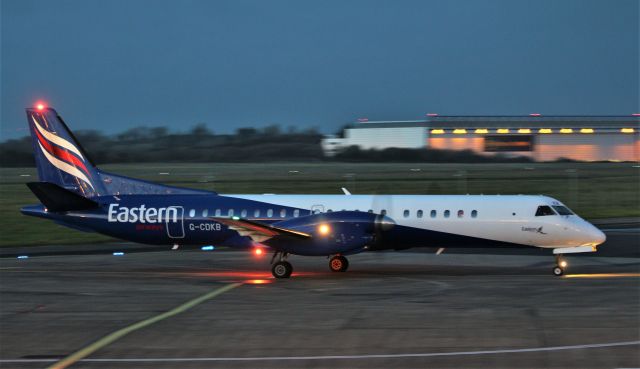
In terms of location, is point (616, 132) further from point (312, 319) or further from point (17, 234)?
point (312, 319)

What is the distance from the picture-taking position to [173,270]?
885 inches

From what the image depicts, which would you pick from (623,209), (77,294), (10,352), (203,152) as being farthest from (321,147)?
(10,352)

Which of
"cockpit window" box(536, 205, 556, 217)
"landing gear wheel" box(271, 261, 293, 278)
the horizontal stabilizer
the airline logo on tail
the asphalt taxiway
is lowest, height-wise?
the asphalt taxiway

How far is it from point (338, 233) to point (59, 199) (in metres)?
8.30

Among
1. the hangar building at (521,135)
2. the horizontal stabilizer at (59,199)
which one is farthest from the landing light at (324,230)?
the hangar building at (521,135)

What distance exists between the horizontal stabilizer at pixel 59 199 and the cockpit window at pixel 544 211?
41.0 feet

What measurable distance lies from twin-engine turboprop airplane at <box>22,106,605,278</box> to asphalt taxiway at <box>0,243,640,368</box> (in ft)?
3.00

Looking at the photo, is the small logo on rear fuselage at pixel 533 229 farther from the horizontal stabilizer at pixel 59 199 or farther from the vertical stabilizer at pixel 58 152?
the vertical stabilizer at pixel 58 152

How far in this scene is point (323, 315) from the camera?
48.5ft

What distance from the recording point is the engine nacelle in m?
20.1

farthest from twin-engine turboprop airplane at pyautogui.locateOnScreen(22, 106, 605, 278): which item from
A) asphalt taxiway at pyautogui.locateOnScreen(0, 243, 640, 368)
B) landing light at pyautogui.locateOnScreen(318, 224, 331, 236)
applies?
asphalt taxiway at pyautogui.locateOnScreen(0, 243, 640, 368)

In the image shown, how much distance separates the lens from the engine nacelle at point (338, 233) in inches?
790

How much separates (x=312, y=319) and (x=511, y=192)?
28.5m

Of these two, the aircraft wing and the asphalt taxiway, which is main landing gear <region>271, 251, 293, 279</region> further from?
the aircraft wing
